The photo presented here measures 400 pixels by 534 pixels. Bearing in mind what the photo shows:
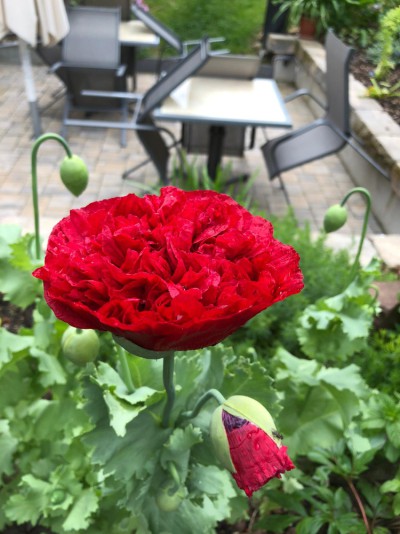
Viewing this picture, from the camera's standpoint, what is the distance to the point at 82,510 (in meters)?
1.28

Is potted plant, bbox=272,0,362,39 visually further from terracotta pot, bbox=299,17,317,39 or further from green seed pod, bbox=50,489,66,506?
green seed pod, bbox=50,489,66,506

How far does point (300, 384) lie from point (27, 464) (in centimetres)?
81

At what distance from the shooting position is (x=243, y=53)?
6.99 m

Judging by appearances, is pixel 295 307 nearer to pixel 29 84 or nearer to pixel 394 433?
pixel 394 433

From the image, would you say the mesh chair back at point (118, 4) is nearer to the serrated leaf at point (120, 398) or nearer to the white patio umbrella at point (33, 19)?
the white patio umbrella at point (33, 19)

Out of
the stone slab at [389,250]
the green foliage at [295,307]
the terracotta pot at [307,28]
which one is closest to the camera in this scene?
the green foliage at [295,307]

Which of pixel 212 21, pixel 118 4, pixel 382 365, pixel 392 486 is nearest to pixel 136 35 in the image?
pixel 118 4

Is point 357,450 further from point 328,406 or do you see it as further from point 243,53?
point 243,53

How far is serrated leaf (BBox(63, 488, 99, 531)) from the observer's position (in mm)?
1243

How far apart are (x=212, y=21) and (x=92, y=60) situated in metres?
3.09

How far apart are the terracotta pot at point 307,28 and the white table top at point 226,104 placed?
2.47 m

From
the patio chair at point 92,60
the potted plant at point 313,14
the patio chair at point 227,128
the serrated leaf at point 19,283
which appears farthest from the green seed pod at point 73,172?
the potted plant at point 313,14

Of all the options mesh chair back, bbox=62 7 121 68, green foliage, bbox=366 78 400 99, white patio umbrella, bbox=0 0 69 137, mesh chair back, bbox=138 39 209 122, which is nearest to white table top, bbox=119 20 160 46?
mesh chair back, bbox=62 7 121 68

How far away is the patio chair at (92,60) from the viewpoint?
4.53m
